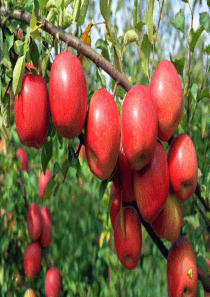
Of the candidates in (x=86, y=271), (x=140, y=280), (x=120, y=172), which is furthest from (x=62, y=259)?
(x=120, y=172)

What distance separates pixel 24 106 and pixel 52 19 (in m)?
0.14

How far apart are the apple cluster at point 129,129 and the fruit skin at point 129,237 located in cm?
1

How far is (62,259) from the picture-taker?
1.57 meters

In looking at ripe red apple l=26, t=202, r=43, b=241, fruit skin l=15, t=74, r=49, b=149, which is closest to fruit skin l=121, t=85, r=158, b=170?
fruit skin l=15, t=74, r=49, b=149

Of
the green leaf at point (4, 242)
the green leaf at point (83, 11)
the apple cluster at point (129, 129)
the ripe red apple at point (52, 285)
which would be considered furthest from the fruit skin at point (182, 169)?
the green leaf at point (4, 242)

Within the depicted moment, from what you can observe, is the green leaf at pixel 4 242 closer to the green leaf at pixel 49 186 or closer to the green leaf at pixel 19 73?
the green leaf at pixel 49 186

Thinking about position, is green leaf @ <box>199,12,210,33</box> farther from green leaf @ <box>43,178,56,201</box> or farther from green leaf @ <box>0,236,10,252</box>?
green leaf @ <box>0,236,10,252</box>

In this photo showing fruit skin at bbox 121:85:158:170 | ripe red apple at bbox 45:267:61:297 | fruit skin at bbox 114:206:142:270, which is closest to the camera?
fruit skin at bbox 121:85:158:170

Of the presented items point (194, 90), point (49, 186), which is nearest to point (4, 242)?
point (49, 186)

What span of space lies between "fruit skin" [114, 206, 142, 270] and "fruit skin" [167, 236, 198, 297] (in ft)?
0.20

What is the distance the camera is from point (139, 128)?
1.37 feet

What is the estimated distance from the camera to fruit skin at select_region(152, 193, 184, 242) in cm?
50

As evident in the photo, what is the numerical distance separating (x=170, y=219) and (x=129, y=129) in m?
0.15

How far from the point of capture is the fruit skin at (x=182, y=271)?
1.76ft
